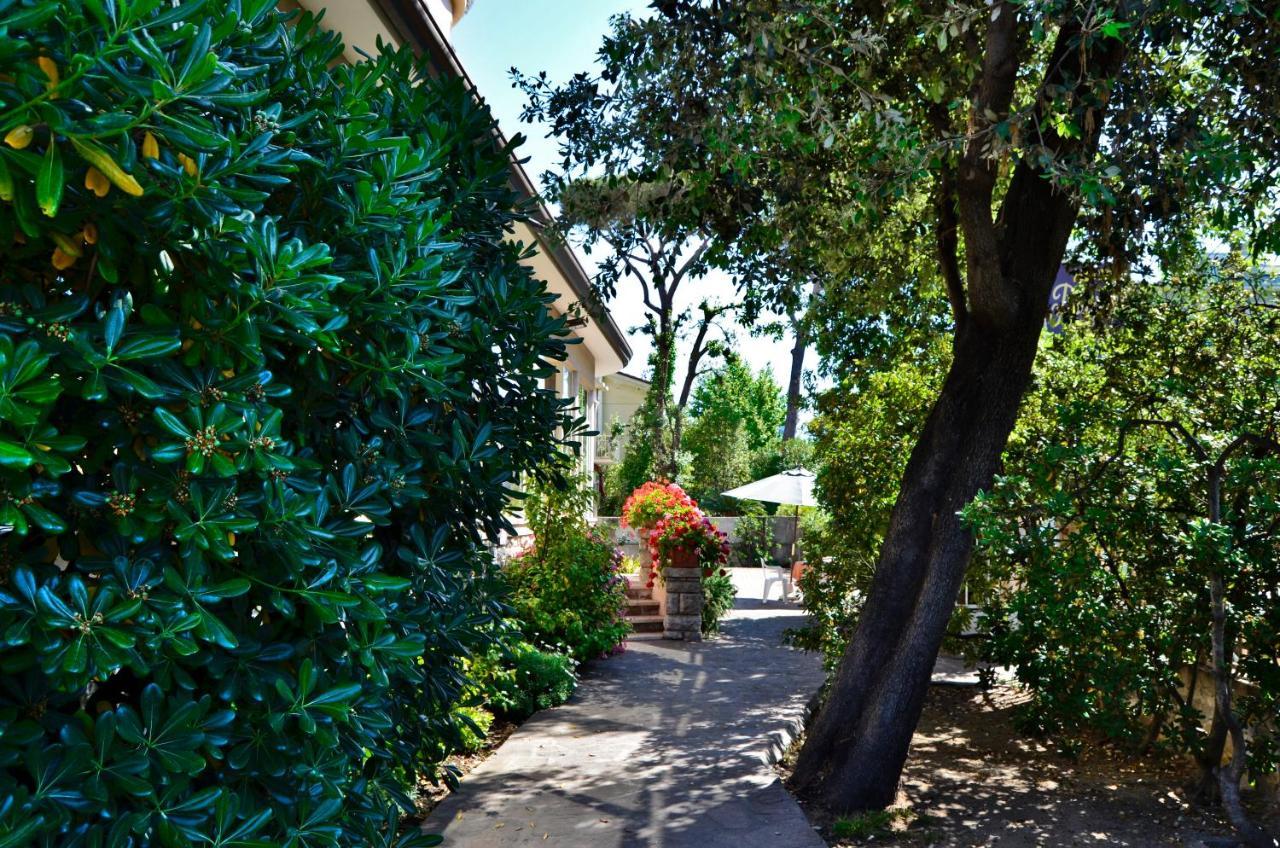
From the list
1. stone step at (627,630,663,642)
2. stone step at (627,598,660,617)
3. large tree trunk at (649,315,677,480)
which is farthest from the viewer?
large tree trunk at (649,315,677,480)

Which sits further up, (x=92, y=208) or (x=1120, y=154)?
(x=1120, y=154)

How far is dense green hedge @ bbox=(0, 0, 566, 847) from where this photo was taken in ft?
5.96

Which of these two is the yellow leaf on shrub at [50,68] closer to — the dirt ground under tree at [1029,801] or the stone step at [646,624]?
the dirt ground under tree at [1029,801]

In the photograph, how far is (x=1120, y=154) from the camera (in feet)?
20.7

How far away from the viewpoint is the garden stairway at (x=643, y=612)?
1500 cm

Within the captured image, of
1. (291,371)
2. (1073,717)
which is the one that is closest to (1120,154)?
(1073,717)

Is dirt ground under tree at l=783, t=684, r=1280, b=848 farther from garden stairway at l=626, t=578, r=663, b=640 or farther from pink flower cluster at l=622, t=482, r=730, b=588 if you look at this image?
garden stairway at l=626, t=578, r=663, b=640

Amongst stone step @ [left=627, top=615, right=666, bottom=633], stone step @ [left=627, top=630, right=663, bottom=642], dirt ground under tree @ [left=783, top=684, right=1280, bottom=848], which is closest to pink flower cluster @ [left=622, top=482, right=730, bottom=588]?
stone step @ [left=627, top=615, right=666, bottom=633]

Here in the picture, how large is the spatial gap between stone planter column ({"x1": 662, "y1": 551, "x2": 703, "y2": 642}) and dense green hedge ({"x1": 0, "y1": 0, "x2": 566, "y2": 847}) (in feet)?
38.4

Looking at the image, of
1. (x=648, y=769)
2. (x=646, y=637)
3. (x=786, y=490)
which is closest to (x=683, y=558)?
(x=646, y=637)

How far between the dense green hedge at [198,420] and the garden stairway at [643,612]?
1213cm

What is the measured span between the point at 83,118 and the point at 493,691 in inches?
283

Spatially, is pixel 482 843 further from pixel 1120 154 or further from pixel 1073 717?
pixel 1120 154

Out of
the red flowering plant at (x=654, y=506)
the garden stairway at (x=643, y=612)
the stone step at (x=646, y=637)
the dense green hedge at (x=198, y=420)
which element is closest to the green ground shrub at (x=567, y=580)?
the stone step at (x=646, y=637)
